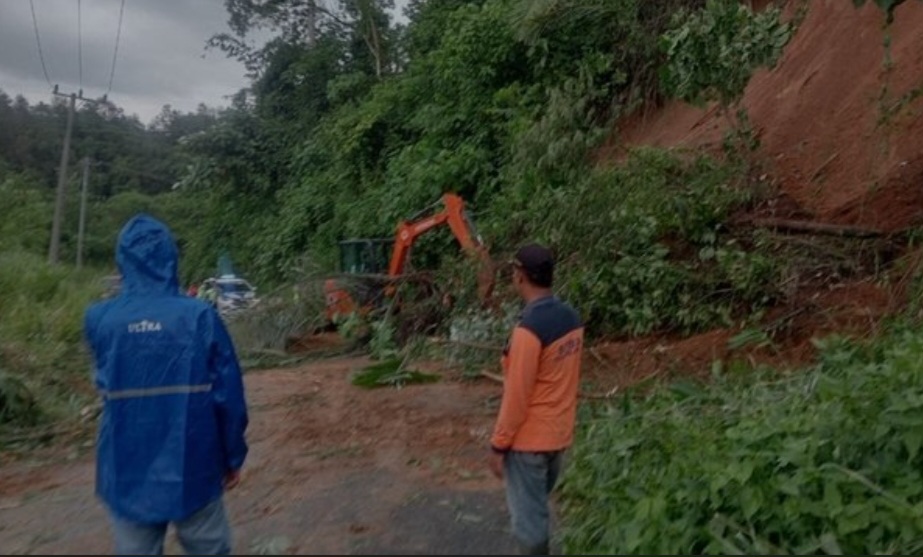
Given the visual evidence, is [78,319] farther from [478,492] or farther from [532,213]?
[478,492]

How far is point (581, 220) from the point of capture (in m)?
12.4

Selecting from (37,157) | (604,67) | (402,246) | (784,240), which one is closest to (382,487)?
(784,240)

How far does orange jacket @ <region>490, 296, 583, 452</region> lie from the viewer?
16.3 ft

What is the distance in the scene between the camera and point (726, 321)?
1066 cm

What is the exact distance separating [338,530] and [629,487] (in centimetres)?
168

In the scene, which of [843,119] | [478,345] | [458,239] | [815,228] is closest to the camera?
[815,228]

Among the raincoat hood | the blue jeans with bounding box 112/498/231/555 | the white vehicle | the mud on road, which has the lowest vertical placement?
the mud on road

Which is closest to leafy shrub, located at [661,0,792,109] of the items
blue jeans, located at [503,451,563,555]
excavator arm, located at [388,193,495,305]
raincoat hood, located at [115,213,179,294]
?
excavator arm, located at [388,193,495,305]

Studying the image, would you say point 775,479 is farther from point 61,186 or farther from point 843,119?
point 61,186

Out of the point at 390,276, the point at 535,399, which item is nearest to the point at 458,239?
the point at 390,276

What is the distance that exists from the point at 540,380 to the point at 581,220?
7459mm

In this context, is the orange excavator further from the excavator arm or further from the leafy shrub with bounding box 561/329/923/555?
the leafy shrub with bounding box 561/329/923/555

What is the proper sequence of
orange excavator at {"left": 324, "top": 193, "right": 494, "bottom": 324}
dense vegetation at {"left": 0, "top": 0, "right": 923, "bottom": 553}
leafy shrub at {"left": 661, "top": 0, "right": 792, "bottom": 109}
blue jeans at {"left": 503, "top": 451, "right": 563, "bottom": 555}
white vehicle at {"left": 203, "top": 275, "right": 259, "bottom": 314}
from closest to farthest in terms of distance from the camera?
blue jeans at {"left": 503, "top": 451, "right": 563, "bottom": 555}, dense vegetation at {"left": 0, "top": 0, "right": 923, "bottom": 553}, leafy shrub at {"left": 661, "top": 0, "right": 792, "bottom": 109}, orange excavator at {"left": 324, "top": 193, "right": 494, "bottom": 324}, white vehicle at {"left": 203, "top": 275, "right": 259, "bottom": 314}

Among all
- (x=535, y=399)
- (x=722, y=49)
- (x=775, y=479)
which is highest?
(x=722, y=49)
